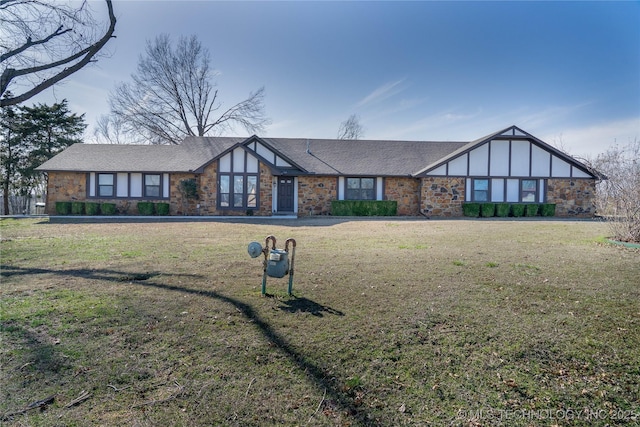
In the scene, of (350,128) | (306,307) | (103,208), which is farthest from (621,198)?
(350,128)

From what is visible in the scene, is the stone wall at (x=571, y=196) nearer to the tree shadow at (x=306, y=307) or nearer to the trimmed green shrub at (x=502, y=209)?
the trimmed green shrub at (x=502, y=209)

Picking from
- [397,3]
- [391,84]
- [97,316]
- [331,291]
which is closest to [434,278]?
[331,291]

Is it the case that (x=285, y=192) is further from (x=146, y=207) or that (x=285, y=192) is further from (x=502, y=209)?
(x=502, y=209)

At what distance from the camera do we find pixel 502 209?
1872 cm

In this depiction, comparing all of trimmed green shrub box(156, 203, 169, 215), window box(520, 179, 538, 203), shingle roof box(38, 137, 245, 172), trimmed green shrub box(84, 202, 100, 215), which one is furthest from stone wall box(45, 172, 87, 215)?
window box(520, 179, 538, 203)

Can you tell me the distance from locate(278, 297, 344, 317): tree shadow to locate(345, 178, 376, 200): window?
15.8 metres

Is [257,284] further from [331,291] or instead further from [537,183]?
[537,183]

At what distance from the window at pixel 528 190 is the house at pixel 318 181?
2.4 inches

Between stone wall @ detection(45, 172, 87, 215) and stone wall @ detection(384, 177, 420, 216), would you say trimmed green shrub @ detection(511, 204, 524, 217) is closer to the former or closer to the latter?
stone wall @ detection(384, 177, 420, 216)

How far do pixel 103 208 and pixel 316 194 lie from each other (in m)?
12.3

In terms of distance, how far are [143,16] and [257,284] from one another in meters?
10.8

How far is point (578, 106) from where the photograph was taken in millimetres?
16141

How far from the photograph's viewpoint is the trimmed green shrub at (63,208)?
18.3 metres

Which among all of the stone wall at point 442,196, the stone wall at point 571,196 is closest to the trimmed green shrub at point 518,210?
the stone wall at point 571,196
